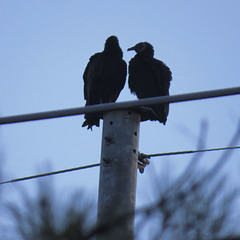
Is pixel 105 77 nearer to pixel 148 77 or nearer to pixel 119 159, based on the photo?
pixel 148 77

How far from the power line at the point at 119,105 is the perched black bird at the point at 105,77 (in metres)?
3.33

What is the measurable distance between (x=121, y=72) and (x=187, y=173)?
188 inches

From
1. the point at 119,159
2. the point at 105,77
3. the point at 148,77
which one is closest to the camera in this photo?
the point at 119,159

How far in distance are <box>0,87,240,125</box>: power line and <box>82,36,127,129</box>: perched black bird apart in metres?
3.33

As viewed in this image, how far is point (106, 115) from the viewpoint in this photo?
2.99m

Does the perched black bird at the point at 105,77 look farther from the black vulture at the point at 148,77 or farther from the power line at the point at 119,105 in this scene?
the power line at the point at 119,105

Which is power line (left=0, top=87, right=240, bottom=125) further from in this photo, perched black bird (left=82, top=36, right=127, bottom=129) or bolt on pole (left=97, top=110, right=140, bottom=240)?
perched black bird (left=82, top=36, right=127, bottom=129)

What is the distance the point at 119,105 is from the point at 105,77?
137 inches

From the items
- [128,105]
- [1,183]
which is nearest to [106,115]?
[128,105]

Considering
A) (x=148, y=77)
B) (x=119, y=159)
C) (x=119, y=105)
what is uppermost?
(x=148, y=77)

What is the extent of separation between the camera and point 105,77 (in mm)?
6309

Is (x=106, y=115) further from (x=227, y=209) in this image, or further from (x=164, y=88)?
(x=164, y=88)

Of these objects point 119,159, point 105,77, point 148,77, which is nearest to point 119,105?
point 119,159

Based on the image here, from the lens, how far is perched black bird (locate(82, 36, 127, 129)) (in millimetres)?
6309
